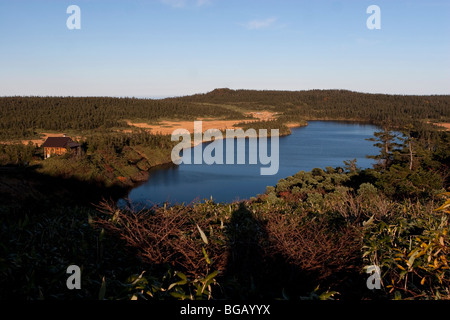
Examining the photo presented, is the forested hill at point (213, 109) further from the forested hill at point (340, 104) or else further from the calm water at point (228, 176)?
the calm water at point (228, 176)

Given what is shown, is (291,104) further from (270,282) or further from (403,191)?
(270,282)

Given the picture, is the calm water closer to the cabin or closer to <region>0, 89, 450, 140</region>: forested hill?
the cabin

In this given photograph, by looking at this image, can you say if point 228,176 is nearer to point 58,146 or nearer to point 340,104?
point 58,146

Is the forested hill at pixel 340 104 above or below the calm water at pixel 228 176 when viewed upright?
above

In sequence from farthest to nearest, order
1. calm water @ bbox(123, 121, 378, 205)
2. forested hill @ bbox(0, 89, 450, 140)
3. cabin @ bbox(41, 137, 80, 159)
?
forested hill @ bbox(0, 89, 450, 140)
cabin @ bbox(41, 137, 80, 159)
calm water @ bbox(123, 121, 378, 205)

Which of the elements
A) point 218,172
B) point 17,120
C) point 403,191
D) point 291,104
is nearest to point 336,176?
A: point 403,191

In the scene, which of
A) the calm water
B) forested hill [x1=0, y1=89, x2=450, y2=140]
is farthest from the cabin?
forested hill [x1=0, y1=89, x2=450, y2=140]

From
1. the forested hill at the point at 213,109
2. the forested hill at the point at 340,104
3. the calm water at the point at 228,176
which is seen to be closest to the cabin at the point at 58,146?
the calm water at the point at 228,176

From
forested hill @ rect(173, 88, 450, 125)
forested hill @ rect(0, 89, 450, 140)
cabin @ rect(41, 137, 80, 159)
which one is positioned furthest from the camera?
forested hill @ rect(173, 88, 450, 125)
